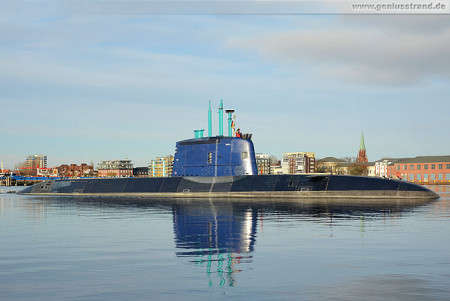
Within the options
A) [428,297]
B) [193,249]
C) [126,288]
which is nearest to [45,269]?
[126,288]

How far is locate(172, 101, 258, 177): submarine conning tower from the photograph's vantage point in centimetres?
5647

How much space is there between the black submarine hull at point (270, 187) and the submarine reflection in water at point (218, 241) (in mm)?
23704

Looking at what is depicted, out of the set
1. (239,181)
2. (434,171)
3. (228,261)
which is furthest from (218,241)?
(434,171)

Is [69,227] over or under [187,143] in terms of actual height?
under

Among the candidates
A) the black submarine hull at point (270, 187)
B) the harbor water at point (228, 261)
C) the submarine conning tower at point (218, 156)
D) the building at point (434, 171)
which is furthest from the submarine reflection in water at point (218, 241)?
the building at point (434, 171)

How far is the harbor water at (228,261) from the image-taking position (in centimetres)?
1154

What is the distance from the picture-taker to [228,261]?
15234 millimetres

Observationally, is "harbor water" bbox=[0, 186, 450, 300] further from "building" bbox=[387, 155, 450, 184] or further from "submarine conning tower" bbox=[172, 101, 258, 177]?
"building" bbox=[387, 155, 450, 184]

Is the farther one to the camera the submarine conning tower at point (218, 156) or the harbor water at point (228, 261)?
the submarine conning tower at point (218, 156)

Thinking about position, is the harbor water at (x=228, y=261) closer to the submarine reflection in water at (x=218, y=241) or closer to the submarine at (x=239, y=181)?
the submarine reflection in water at (x=218, y=241)

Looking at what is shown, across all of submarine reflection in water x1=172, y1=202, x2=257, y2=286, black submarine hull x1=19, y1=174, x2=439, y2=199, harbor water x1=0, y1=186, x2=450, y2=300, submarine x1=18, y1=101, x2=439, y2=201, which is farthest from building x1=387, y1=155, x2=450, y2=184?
harbor water x1=0, y1=186, x2=450, y2=300

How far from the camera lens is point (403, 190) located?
1994 inches

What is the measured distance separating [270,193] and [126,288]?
143 ft

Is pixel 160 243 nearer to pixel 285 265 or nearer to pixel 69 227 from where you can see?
pixel 285 265
